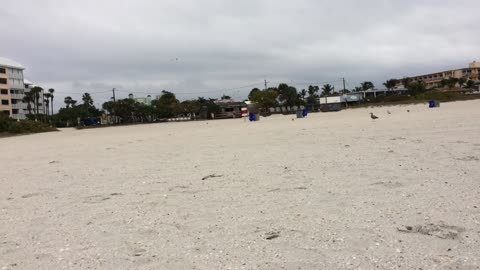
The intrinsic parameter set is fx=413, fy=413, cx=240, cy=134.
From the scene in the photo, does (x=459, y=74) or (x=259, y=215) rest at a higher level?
(x=459, y=74)

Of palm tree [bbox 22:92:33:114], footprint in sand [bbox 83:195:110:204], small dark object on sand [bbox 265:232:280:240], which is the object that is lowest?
small dark object on sand [bbox 265:232:280:240]

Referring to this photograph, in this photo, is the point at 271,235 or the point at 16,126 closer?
the point at 271,235

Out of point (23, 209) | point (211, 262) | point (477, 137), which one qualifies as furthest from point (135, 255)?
point (477, 137)

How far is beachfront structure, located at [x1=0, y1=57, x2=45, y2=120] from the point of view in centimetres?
9588

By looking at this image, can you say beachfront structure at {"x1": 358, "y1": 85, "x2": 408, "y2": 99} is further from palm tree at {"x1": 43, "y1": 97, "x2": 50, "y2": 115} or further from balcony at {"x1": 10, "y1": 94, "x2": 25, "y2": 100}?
balcony at {"x1": 10, "y1": 94, "x2": 25, "y2": 100}

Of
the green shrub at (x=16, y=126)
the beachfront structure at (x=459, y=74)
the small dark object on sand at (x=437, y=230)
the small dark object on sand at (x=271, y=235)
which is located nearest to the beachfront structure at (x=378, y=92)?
the beachfront structure at (x=459, y=74)

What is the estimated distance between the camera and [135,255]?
15.0 ft

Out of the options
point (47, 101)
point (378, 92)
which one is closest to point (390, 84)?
point (378, 92)

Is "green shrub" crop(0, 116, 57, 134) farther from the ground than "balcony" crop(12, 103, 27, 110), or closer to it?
closer to it

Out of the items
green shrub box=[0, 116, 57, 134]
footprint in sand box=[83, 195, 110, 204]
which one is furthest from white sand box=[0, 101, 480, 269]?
green shrub box=[0, 116, 57, 134]

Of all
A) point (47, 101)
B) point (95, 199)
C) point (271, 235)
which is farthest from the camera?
point (47, 101)

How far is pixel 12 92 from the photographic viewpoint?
330 ft

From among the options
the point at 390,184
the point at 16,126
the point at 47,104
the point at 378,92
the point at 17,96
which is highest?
the point at 17,96

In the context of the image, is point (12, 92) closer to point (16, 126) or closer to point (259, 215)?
point (16, 126)
